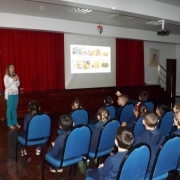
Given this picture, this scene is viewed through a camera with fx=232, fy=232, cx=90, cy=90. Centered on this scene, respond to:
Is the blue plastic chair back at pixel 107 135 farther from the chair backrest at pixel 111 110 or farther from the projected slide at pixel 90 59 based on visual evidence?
the projected slide at pixel 90 59

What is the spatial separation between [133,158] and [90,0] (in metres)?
3.35

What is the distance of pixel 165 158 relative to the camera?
230 cm

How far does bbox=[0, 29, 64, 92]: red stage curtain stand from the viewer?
268 inches

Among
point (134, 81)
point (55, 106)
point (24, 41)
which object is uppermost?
point (24, 41)

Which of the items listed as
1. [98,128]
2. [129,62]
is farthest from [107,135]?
[129,62]

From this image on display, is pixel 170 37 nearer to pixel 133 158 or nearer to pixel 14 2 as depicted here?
pixel 14 2

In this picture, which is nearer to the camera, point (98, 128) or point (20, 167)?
point (98, 128)

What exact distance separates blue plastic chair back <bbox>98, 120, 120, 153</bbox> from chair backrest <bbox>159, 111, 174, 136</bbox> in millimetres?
991

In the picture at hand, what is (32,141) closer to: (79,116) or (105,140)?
(79,116)

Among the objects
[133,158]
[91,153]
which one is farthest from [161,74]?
[133,158]

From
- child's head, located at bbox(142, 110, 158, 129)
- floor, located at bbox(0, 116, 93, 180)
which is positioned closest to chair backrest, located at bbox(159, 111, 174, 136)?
child's head, located at bbox(142, 110, 158, 129)

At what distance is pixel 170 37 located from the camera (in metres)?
10.1

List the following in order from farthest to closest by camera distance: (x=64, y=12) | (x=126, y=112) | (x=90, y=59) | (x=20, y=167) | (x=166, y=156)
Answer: (x=90, y=59), (x=64, y=12), (x=126, y=112), (x=20, y=167), (x=166, y=156)

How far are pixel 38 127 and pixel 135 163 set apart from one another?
1.75 meters
